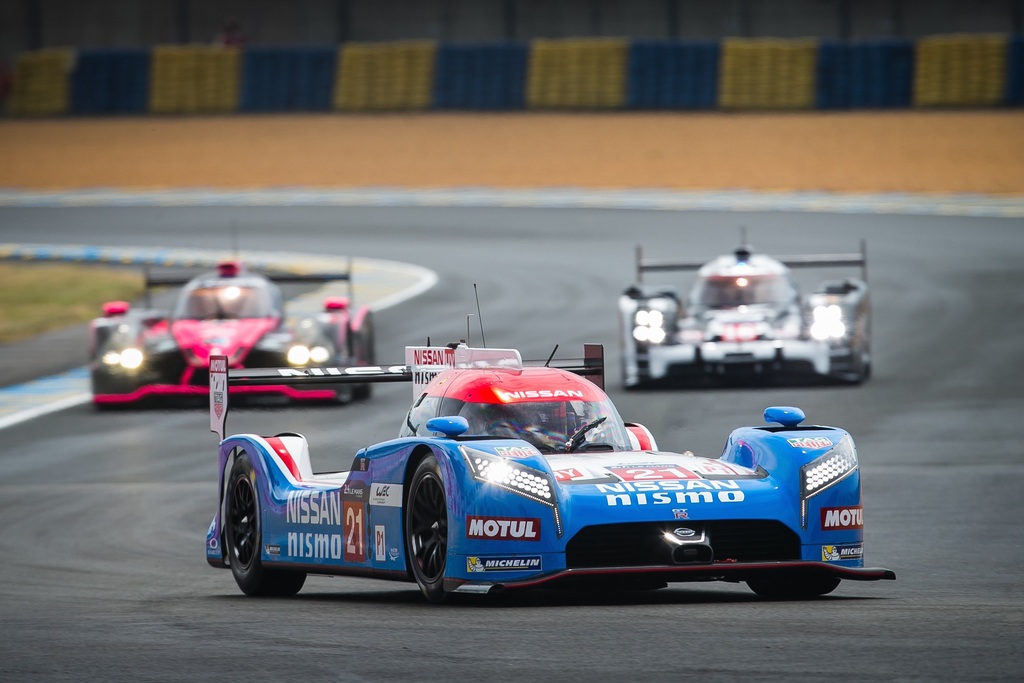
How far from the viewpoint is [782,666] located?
21.1 ft

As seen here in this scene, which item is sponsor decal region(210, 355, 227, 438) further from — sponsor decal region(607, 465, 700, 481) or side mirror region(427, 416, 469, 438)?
sponsor decal region(607, 465, 700, 481)

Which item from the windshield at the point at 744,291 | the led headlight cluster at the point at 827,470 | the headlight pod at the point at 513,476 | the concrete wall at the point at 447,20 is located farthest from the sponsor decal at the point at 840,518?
the concrete wall at the point at 447,20

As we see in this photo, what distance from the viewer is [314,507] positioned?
9688 millimetres

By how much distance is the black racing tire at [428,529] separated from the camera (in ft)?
28.3

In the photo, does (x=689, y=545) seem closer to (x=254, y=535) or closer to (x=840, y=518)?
(x=840, y=518)

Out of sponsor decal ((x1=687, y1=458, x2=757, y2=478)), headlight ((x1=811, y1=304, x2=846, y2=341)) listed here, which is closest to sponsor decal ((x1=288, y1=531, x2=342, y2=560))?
sponsor decal ((x1=687, y1=458, x2=757, y2=478))

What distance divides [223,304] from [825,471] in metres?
12.8

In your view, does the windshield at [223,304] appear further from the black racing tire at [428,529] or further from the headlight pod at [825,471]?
the headlight pod at [825,471]

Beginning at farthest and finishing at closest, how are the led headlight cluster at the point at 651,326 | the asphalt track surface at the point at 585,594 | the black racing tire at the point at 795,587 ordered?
1. the led headlight cluster at the point at 651,326
2. the black racing tire at the point at 795,587
3. the asphalt track surface at the point at 585,594

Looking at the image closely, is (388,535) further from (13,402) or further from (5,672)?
(13,402)

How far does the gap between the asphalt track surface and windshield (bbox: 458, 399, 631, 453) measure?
0.82 m

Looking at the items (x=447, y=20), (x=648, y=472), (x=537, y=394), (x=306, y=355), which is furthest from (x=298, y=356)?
(x=447, y=20)

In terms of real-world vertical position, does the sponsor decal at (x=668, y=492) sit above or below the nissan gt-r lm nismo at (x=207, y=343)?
above

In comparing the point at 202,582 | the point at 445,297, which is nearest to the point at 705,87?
the point at 445,297
